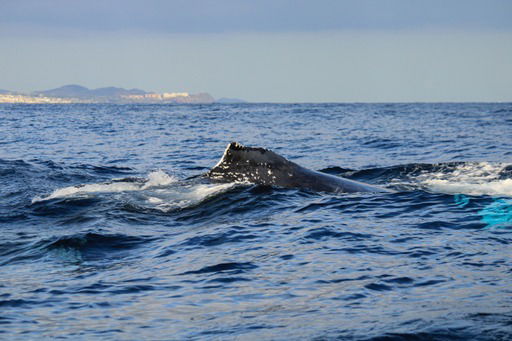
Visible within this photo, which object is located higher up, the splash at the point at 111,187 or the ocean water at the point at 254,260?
the splash at the point at 111,187

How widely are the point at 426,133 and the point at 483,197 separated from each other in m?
28.1

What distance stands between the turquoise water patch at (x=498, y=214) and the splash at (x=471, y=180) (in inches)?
68.1

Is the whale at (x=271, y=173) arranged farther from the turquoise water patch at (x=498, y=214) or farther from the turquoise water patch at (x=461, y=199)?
the turquoise water patch at (x=498, y=214)

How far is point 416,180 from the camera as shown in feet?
56.5

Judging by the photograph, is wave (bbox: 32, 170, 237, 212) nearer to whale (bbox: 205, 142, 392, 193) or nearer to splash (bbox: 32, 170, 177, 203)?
splash (bbox: 32, 170, 177, 203)

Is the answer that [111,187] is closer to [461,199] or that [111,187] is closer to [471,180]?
[461,199]

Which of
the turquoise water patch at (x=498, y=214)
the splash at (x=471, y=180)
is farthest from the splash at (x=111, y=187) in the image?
the turquoise water patch at (x=498, y=214)

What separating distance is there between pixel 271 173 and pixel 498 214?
4.65 m

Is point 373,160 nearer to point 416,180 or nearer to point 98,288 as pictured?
point 416,180

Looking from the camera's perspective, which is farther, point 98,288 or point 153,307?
point 98,288

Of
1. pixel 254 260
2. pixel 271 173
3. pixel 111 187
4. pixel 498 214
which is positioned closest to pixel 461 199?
pixel 498 214

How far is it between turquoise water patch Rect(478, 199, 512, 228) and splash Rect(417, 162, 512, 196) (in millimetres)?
1729

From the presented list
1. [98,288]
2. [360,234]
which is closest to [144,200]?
[360,234]

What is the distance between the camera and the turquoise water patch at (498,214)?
10656 mm
